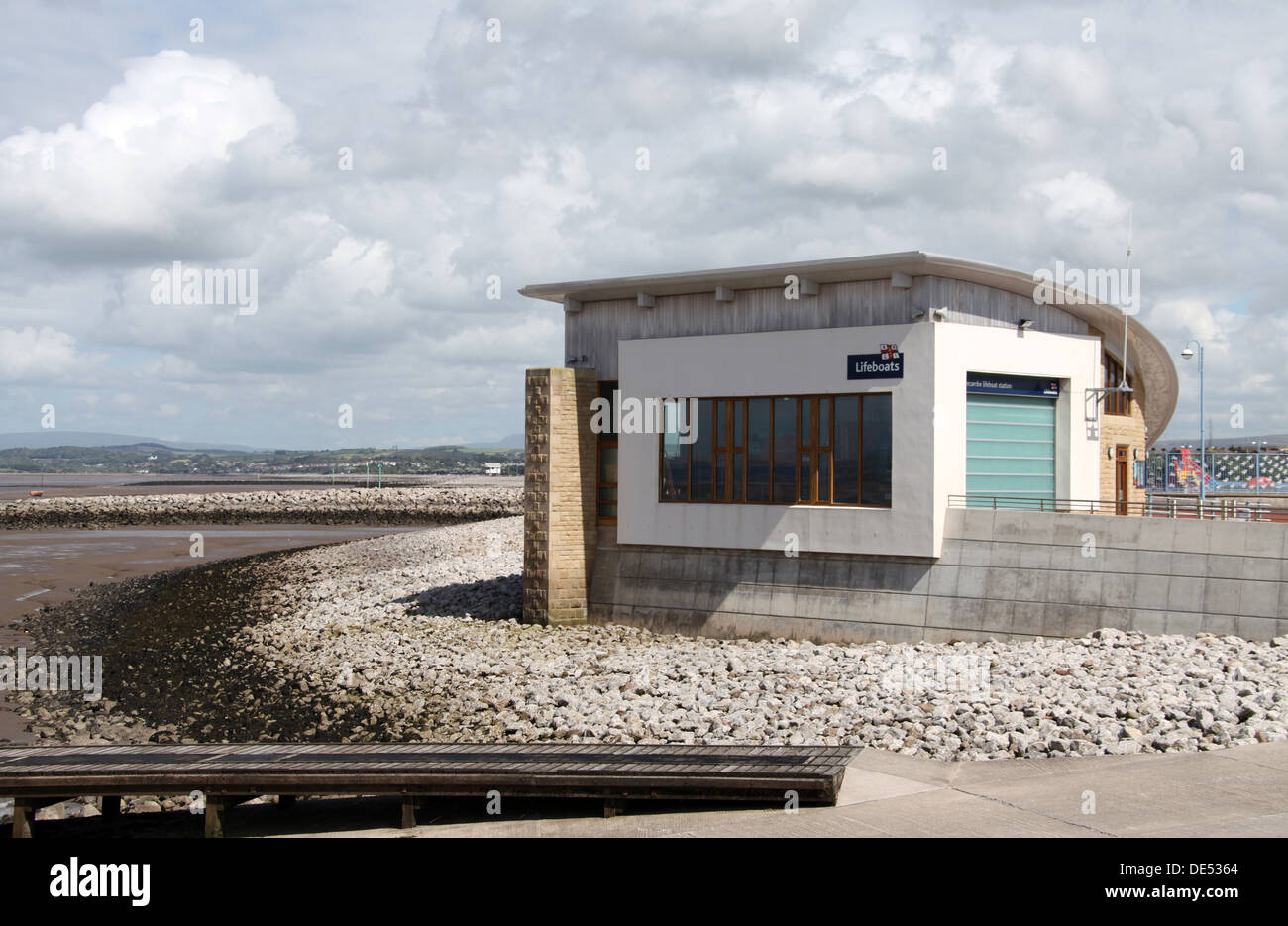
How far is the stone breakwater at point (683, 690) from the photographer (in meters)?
13.1

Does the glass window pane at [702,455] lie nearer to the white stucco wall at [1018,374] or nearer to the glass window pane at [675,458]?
the glass window pane at [675,458]

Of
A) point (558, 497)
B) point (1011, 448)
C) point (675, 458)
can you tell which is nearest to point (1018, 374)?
point (1011, 448)

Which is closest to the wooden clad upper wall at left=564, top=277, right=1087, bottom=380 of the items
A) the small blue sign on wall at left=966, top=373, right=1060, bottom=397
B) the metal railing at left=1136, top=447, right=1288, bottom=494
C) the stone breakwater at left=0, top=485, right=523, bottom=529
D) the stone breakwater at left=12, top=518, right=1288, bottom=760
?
the small blue sign on wall at left=966, top=373, right=1060, bottom=397

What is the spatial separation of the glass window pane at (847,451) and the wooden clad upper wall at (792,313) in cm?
145

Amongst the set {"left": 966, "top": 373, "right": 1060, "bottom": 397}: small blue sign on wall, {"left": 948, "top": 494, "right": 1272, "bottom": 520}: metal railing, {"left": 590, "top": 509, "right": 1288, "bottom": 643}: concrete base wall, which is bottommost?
{"left": 590, "top": 509, "right": 1288, "bottom": 643}: concrete base wall

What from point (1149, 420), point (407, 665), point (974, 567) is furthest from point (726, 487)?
point (1149, 420)

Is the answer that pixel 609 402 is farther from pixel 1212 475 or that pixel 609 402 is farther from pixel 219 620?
pixel 1212 475

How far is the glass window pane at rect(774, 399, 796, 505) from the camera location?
69.4ft

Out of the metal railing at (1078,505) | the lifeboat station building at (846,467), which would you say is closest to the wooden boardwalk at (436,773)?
the lifeboat station building at (846,467)

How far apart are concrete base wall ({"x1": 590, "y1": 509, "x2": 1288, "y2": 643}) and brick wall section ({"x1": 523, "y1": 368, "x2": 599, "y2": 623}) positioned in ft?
2.55

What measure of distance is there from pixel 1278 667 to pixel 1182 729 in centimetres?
342

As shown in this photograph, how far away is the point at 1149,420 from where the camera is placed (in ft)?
107

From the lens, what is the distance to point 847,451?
20.5m

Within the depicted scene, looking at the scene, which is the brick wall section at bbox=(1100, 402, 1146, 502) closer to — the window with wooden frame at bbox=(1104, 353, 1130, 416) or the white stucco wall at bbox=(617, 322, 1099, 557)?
the window with wooden frame at bbox=(1104, 353, 1130, 416)
